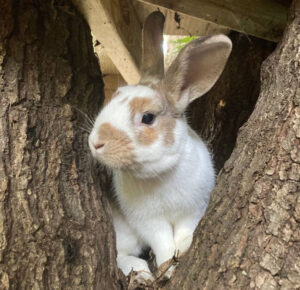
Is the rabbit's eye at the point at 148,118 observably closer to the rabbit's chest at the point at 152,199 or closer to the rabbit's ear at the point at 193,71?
the rabbit's ear at the point at 193,71

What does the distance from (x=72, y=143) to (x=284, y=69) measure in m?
1.27

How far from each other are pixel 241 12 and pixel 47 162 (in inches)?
60.2

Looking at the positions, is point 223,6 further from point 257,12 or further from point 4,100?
point 4,100

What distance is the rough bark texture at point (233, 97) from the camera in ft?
10.7

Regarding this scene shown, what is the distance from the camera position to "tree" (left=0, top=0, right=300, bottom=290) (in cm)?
154

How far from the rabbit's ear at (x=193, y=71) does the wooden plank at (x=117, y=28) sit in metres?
0.61

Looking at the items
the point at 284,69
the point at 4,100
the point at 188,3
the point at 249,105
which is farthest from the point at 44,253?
the point at 249,105

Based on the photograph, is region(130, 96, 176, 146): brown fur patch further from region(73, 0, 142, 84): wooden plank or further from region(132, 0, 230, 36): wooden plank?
region(132, 0, 230, 36): wooden plank

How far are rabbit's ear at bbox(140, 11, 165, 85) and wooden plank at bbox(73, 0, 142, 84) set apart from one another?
244 millimetres

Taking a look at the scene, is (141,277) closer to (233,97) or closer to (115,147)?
(115,147)

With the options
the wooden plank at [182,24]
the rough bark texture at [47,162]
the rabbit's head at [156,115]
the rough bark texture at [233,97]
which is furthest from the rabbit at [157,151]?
the rough bark texture at [233,97]

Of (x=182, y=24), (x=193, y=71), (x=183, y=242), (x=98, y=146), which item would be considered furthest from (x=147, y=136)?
(x=182, y=24)

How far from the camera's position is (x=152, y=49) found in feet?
8.95

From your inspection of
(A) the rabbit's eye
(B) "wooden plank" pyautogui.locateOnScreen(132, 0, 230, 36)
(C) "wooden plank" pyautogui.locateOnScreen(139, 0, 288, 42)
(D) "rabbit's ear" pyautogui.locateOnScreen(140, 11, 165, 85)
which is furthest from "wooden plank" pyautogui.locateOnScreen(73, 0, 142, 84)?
(A) the rabbit's eye
